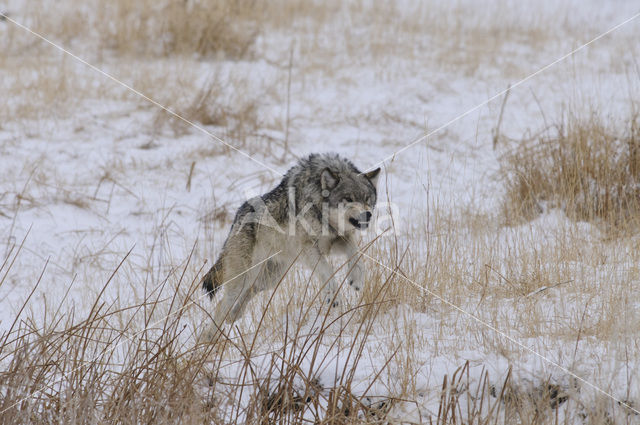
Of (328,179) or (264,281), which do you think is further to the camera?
(328,179)

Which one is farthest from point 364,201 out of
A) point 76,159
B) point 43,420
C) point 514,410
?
point 76,159

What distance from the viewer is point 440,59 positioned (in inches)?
514

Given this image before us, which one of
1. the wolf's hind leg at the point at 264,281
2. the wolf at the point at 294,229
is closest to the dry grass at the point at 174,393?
the wolf's hind leg at the point at 264,281

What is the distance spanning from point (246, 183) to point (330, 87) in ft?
12.6

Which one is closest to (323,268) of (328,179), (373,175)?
(328,179)

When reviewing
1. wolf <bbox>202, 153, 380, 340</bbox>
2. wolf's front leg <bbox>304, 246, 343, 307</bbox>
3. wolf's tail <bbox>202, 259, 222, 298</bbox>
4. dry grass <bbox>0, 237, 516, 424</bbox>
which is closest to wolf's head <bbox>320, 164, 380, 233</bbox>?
wolf <bbox>202, 153, 380, 340</bbox>

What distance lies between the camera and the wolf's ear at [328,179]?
5.69 m

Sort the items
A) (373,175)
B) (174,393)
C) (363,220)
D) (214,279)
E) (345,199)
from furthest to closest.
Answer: (373,175) < (214,279) < (345,199) < (363,220) < (174,393)

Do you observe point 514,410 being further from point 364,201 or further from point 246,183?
point 246,183

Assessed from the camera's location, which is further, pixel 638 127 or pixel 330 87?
pixel 330 87

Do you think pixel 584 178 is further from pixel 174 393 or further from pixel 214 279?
pixel 174 393

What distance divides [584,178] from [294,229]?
335 centimetres

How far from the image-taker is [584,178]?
709cm

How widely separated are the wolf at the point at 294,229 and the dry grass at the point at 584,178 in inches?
82.8
